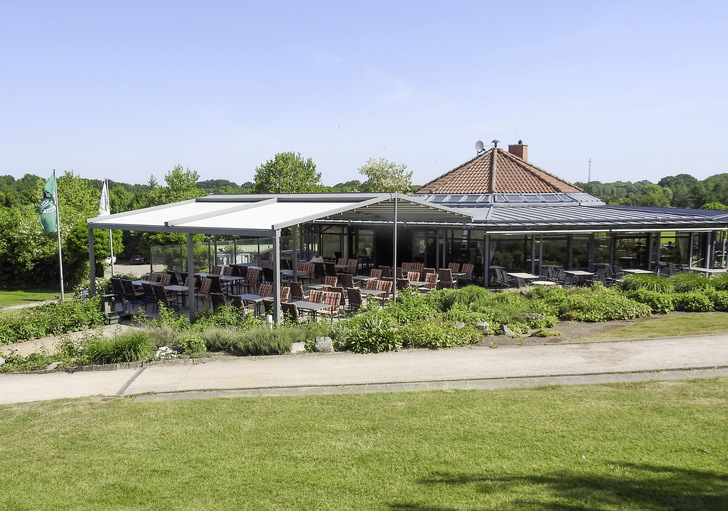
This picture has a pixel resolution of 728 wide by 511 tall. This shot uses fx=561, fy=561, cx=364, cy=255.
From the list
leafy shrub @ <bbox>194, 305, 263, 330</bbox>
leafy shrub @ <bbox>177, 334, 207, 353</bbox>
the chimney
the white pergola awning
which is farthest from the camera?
the chimney

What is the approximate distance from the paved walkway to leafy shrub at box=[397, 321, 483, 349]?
1.09 ft

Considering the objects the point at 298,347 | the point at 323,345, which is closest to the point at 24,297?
the point at 298,347

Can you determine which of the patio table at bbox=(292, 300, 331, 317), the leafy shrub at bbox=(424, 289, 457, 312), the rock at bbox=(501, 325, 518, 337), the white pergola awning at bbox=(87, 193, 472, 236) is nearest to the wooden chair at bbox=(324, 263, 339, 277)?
the white pergola awning at bbox=(87, 193, 472, 236)

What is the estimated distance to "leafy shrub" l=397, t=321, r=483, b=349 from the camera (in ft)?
36.5

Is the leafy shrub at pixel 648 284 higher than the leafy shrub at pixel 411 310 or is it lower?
higher

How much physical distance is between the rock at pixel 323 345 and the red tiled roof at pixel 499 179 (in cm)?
1821

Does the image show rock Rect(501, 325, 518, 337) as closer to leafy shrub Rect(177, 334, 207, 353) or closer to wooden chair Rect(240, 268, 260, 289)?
leafy shrub Rect(177, 334, 207, 353)

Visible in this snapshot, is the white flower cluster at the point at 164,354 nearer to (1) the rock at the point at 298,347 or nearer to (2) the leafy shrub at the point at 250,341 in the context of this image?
(2) the leafy shrub at the point at 250,341

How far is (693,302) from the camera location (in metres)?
14.7

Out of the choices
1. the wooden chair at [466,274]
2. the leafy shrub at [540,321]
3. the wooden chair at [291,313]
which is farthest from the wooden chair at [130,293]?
the leafy shrub at [540,321]

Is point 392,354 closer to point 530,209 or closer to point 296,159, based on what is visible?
point 530,209

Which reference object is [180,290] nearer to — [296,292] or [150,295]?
[150,295]

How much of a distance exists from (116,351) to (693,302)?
13.9 metres

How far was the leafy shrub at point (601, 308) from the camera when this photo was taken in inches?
537
